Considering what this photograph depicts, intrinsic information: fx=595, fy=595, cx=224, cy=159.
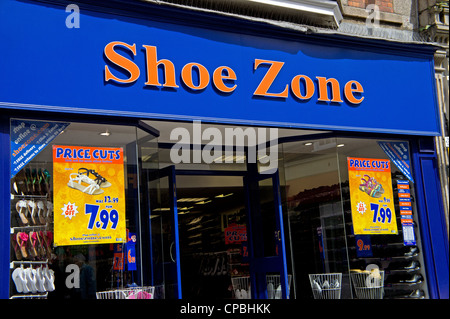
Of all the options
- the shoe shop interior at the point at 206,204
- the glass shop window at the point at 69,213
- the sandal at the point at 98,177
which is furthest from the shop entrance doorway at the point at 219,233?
the sandal at the point at 98,177

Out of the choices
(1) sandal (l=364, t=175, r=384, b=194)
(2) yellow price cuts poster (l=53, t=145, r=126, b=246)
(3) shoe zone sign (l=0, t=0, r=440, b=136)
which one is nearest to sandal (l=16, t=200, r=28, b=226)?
(2) yellow price cuts poster (l=53, t=145, r=126, b=246)

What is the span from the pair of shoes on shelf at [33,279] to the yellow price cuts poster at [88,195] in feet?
1.22

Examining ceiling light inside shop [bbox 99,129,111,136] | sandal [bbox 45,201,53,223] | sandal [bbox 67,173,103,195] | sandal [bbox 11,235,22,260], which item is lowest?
sandal [bbox 11,235,22,260]

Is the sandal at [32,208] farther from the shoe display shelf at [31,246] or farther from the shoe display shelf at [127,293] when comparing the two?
the shoe display shelf at [127,293]

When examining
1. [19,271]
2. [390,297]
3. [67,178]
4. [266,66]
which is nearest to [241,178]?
[266,66]

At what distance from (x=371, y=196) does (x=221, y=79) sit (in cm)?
322

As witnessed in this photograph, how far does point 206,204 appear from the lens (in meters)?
12.8

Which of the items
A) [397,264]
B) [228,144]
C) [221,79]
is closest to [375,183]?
[397,264]

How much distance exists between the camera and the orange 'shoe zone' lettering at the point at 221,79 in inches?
295

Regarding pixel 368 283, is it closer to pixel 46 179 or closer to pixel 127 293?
pixel 127 293

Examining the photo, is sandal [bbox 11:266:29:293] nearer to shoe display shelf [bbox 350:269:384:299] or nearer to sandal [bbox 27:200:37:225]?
sandal [bbox 27:200:37:225]

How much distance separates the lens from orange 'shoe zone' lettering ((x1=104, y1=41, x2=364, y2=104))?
7.48 meters

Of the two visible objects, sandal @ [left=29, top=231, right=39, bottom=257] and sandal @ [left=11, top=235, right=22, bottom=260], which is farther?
sandal @ [left=29, top=231, right=39, bottom=257]

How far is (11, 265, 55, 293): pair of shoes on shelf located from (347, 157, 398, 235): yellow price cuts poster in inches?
185
